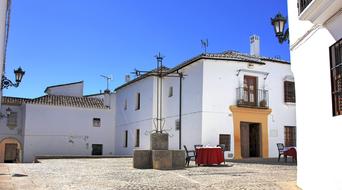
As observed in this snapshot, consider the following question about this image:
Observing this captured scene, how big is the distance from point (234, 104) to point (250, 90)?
1325 mm

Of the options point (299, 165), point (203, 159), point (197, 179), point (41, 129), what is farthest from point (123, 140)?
point (299, 165)

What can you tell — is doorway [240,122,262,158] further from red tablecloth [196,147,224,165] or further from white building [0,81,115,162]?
white building [0,81,115,162]

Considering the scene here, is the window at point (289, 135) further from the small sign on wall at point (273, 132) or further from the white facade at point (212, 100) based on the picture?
the small sign on wall at point (273, 132)

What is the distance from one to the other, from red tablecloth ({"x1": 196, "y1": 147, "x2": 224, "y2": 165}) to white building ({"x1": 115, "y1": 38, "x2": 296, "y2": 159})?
443 cm

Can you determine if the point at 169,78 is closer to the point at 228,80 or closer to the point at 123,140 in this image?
the point at 228,80

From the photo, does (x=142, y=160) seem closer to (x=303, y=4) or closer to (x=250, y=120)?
(x=303, y=4)

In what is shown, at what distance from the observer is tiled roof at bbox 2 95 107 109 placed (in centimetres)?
2809

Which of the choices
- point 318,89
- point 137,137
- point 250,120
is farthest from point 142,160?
point 137,137

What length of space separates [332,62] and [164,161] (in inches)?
295

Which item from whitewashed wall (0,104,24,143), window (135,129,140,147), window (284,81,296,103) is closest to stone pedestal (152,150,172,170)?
window (284,81,296,103)

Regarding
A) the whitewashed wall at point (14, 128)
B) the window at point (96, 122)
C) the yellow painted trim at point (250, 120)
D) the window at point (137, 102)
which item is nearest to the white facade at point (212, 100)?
the yellow painted trim at point (250, 120)

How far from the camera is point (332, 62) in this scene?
19.6 feet

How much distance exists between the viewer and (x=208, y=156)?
14133mm

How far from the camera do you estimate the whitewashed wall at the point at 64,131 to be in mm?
27000
